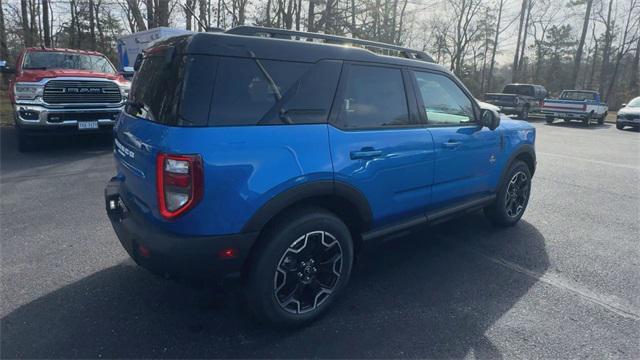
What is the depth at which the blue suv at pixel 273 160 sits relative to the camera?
2254mm

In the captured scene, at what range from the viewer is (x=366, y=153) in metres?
2.85

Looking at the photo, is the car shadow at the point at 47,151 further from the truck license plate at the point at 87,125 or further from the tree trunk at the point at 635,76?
the tree trunk at the point at 635,76

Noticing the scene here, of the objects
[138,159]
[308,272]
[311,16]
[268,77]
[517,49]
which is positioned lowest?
[308,272]

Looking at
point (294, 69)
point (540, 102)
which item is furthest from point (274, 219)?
point (540, 102)

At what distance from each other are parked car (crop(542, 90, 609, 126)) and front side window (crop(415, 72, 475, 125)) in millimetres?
19012

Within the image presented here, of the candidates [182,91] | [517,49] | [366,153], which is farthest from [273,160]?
[517,49]

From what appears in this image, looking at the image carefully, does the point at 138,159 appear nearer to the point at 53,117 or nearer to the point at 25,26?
the point at 53,117

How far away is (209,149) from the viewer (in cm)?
218

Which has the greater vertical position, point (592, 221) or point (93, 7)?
point (93, 7)

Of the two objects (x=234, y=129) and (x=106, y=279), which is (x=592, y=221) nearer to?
(x=234, y=129)

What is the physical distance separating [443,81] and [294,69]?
173 centimetres

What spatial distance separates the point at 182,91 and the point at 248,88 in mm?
376

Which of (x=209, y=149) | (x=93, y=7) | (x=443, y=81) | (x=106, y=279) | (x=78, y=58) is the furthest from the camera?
(x=93, y=7)

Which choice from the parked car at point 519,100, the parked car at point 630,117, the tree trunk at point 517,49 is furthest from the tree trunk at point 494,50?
the parked car at point 630,117
